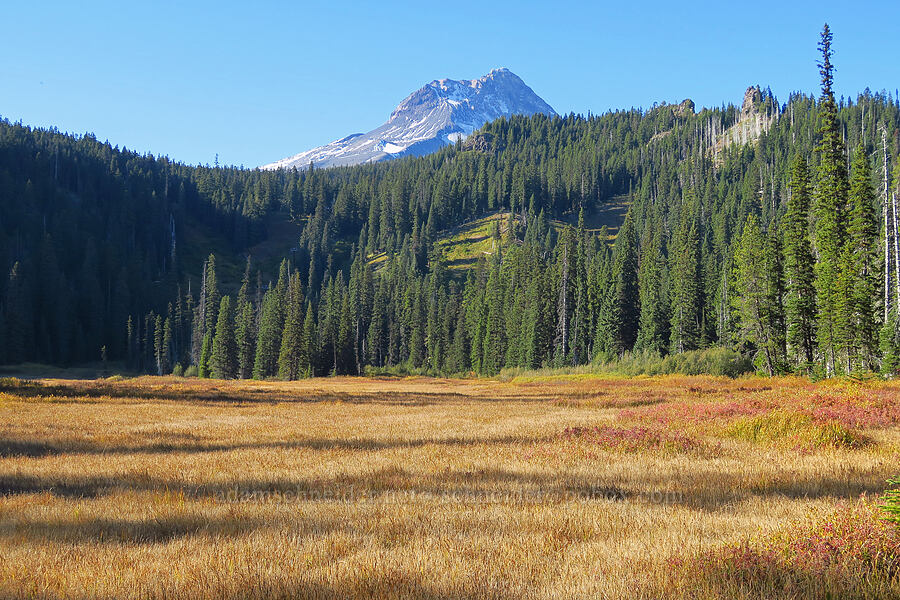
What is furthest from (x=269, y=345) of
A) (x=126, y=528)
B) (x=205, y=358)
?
(x=126, y=528)

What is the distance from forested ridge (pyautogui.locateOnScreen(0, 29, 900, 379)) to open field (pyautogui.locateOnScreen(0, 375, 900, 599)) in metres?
31.3

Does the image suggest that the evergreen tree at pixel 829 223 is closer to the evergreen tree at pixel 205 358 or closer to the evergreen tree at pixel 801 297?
the evergreen tree at pixel 801 297

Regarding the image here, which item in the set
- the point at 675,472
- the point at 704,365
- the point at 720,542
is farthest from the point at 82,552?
the point at 704,365

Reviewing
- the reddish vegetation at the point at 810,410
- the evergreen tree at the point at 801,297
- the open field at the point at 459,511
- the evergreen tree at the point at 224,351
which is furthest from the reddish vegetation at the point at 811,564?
the evergreen tree at the point at 224,351

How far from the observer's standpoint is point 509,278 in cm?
11906

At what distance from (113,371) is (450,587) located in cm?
13570

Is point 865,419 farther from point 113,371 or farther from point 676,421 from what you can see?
point 113,371

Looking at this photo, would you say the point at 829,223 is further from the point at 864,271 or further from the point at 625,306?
the point at 625,306

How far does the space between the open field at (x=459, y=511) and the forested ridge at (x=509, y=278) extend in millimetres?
31283

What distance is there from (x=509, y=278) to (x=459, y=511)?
113m

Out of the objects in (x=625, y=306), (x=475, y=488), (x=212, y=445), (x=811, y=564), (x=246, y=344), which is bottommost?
(x=212, y=445)

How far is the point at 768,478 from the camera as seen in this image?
9.16 meters

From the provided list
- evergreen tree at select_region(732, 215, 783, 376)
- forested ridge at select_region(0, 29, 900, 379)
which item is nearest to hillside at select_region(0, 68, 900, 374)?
forested ridge at select_region(0, 29, 900, 379)

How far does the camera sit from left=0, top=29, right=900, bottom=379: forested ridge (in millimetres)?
43719
